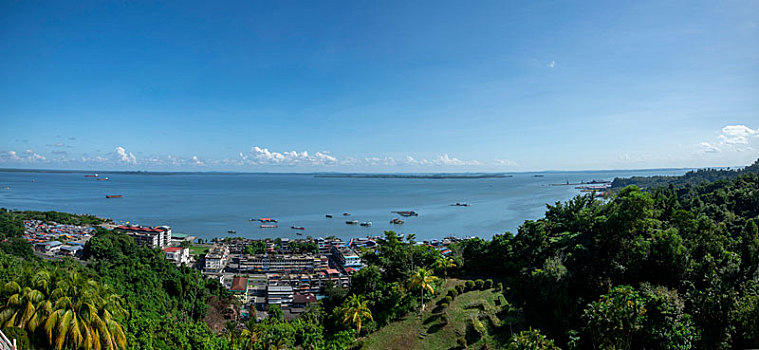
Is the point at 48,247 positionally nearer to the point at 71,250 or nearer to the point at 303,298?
Result: the point at 71,250

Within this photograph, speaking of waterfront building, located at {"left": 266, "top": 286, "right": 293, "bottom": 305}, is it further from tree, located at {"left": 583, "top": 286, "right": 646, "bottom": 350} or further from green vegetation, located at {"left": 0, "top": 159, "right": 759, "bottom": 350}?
tree, located at {"left": 583, "top": 286, "right": 646, "bottom": 350}

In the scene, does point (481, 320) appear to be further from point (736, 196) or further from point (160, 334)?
point (736, 196)

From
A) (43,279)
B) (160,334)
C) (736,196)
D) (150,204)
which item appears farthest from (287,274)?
(150,204)

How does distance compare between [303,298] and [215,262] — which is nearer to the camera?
[303,298]

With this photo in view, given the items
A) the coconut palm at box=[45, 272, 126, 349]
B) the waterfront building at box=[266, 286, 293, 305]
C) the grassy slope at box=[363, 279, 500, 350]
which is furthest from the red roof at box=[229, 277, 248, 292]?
the coconut palm at box=[45, 272, 126, 349]

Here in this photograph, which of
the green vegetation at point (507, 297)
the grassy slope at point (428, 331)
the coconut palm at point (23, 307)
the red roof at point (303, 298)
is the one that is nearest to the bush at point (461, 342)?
the green vegetation at point (507, 297)

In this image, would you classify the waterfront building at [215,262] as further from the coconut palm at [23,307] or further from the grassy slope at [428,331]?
the coconut palm at [23,307]

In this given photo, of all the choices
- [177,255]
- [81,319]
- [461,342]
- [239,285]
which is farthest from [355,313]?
[177,255]

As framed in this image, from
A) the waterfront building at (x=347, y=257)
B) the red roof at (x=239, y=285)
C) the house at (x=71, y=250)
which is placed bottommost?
the waterfront building at (x=347, y=257)

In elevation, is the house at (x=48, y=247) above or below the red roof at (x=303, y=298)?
above
